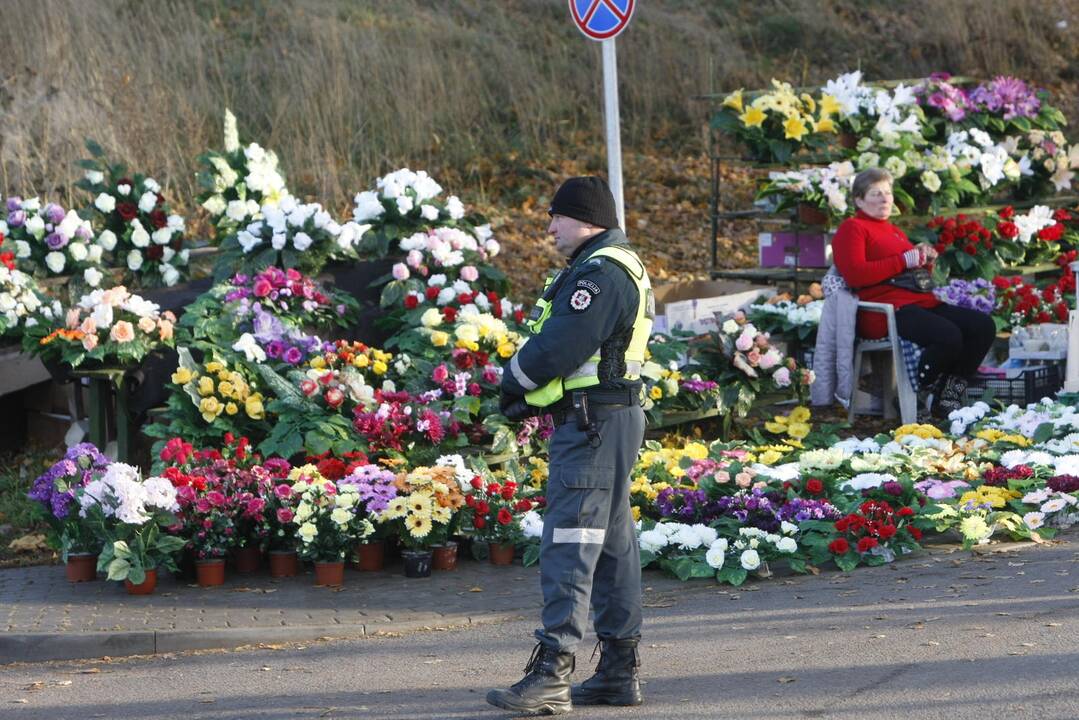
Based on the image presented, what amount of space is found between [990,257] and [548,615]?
8.34 m

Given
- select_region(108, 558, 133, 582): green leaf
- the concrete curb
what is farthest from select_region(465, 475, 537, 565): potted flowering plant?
select_region(108, 558, 133, 582): green leaf

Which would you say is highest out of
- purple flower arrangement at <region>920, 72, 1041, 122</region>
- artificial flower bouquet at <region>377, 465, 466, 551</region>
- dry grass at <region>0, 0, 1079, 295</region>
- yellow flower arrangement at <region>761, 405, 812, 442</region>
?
dry grass at <region>0, 0, 1079, 295</region>

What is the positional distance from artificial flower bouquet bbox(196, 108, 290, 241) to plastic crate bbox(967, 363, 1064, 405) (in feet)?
16.5

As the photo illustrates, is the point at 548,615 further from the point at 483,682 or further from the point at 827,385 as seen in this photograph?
the point at 827,385

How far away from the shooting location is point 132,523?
22.2 ft

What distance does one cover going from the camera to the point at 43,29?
15781 mm

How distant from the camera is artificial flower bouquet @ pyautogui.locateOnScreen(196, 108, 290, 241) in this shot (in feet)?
34.9

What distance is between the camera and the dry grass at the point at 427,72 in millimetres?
14852

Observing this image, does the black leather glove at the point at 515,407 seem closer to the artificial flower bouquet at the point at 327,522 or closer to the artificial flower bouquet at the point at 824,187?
the artificial flower bouquet at the point at 327,522

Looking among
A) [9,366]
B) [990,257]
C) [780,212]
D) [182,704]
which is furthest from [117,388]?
[990,257]

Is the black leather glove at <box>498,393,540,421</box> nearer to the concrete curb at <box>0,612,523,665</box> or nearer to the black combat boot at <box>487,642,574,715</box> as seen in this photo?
the black combat boot at <box>487,642,574,715</box>

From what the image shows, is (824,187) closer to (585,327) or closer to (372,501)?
(372,501)

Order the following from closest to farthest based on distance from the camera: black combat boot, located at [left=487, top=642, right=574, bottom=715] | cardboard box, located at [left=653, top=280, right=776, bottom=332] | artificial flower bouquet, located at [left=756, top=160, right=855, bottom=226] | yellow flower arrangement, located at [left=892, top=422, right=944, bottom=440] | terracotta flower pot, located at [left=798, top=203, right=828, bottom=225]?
black combat boot, located at [left=487, top=642, right=574, bottom=715], yellow flower arrangement, located at [left=892, top=422, right=944, bottom=440], cardboard box, located at [left=653, top=280, right=776, bottom=332], artificial flower bouquet, located at [left=756, top=160, right=855, bottom=226], terracotta flower pot, located at [left=798, top=203, right=828, bottom=225]

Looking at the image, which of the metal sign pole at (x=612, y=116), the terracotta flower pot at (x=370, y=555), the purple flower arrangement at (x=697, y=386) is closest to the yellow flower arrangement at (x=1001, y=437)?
the purple flower arrangement at (x=697, y=386)
